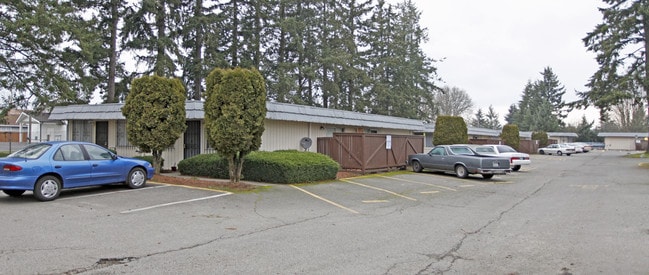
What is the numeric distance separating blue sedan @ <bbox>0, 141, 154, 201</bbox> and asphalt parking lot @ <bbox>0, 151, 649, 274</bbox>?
38 centimetres

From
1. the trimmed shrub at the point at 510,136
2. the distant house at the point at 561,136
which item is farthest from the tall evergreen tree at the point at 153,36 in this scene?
the distant house at the point at 561,136

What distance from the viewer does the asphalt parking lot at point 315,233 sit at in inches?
205

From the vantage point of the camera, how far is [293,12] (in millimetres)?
33938

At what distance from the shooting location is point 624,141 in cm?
7162

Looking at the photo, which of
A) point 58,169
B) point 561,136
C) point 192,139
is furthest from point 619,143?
point 58,169

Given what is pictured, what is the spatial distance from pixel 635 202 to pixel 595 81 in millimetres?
32631

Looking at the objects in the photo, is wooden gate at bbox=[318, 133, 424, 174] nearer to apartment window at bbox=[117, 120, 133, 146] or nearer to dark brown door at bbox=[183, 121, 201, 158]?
dark brown door at bbox=[183, 121, 201, 158]

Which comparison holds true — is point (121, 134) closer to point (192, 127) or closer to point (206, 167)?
point (192, 127)

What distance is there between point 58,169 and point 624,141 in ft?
281

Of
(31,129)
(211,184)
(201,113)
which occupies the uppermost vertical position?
(31,129)

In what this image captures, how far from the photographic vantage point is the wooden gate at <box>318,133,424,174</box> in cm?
1775

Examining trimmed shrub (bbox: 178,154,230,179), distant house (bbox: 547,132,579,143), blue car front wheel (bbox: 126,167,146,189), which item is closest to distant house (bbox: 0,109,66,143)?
trimmed shrub (bbox: 178,154,230,179)

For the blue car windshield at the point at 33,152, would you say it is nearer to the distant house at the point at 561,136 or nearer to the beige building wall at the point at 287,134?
the beige building wall at the point at 287,134

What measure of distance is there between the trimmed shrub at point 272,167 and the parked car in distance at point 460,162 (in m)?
6.10
